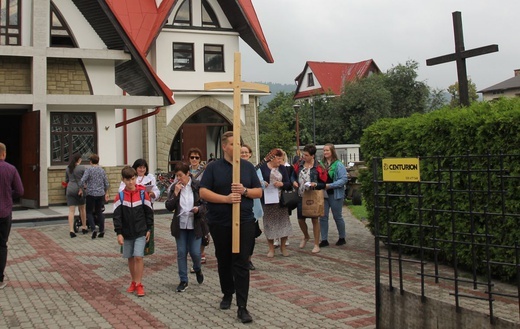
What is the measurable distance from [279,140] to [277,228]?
1240 inches

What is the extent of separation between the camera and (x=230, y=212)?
6.22 meters

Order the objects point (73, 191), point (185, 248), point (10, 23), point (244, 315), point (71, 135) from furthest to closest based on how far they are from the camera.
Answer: point (71, 135) → point (10, 23) → point (73, 191) → point (185, 248) → point (244, 315)

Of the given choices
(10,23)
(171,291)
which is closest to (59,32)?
(10,23)

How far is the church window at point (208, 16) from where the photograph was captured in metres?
26.7

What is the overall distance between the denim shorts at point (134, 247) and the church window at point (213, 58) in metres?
19.9

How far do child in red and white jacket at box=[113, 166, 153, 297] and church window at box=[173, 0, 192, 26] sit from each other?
2015 cm

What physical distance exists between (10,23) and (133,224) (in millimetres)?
13851

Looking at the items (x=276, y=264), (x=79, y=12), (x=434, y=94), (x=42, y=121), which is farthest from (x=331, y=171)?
(x=434, y=94)

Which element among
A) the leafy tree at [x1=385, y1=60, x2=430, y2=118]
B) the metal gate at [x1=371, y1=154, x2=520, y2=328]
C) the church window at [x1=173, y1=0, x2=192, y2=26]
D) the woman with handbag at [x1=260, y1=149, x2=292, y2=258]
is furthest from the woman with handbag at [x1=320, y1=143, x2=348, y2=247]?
the leafy tree at [x1=385, y1=60, x2=430, y2=118]

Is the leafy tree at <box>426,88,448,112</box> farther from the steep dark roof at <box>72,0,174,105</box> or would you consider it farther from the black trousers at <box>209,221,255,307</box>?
the black trousers at <box>209,221,255,307</box>

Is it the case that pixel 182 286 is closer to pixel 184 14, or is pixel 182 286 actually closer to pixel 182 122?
pixel 182 122

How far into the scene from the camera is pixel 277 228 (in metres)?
9.77

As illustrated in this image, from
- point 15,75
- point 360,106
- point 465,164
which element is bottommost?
point 465,164

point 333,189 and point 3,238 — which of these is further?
point 333,189
